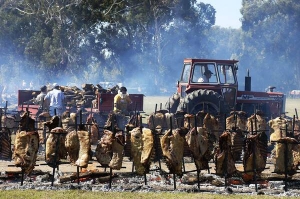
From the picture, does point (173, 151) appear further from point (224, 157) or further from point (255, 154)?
point (255, 154)

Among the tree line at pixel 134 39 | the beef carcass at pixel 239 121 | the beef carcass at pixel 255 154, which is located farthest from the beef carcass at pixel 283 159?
the tree line at pixel 134 39

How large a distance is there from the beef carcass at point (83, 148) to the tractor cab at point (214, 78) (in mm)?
10109

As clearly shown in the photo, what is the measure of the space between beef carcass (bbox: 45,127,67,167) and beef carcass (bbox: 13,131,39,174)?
413 millimetres

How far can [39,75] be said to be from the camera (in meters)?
52.7

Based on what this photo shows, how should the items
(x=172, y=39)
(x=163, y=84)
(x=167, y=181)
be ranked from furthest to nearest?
(x=163, y=84), (x=172, y=39), (x=167, y=181)

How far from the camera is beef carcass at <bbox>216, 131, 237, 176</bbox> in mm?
10836

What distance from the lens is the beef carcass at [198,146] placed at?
1080 centimetres

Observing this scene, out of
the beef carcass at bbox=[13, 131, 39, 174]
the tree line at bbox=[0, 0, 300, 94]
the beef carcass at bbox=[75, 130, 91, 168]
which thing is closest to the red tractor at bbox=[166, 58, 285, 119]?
the beef carcass at bbox=[75, 130, 91, 168]

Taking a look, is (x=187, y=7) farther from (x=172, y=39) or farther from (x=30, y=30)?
(x=30, y=30)

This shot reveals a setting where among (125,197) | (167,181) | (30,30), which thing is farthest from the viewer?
(30,30)

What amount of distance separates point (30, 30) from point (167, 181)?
4337 cm

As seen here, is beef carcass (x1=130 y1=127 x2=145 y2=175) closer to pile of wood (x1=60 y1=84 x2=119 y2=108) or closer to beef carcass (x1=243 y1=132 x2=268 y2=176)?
beef carcass (x1=243 y1=132 x2=268 y2=176)

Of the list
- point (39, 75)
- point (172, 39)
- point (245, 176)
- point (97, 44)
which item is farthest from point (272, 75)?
point (245, 176)

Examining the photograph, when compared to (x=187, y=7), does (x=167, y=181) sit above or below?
below
